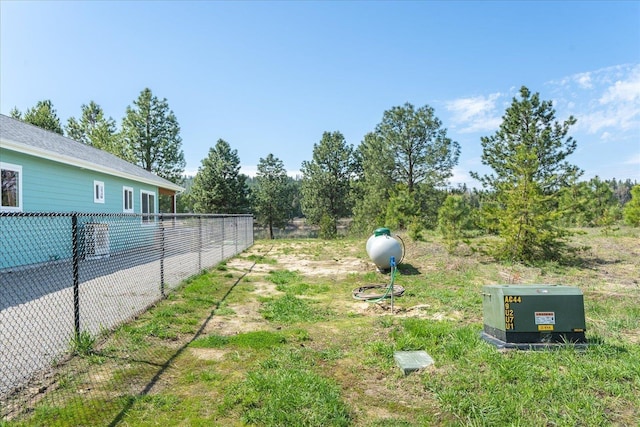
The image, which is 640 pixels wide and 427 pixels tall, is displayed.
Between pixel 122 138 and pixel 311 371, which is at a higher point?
pixel 122 138

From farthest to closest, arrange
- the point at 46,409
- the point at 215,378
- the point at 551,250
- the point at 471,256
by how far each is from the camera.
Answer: the point at 471,256 → the point at 551,250 → the point at 215,378 → the point at 46,409

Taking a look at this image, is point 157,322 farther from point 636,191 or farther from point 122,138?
point 122,138

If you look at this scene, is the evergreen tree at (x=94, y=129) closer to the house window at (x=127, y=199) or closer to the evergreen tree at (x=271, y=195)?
the evergreen tree at (x=271, y=195)

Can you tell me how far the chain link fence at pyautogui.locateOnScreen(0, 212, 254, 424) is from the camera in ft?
12.4

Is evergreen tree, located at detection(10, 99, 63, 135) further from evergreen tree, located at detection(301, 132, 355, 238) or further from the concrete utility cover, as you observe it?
the concrete utility cover

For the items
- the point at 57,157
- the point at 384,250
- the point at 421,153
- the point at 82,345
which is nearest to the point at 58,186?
the point at 57,157

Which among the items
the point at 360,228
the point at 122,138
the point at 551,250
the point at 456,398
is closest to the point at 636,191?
the point at 551,250

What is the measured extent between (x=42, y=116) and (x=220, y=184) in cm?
1577

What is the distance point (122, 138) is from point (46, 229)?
2607cm

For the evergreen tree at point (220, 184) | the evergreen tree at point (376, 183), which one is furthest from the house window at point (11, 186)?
the evergreen tree at point (220, 184)

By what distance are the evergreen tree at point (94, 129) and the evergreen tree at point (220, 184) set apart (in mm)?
8051

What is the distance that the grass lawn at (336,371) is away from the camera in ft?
9.36

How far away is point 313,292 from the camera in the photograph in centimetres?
781

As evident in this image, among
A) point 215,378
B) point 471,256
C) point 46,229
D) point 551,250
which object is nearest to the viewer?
point 215,378
